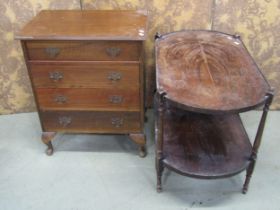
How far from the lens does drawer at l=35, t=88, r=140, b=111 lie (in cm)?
188

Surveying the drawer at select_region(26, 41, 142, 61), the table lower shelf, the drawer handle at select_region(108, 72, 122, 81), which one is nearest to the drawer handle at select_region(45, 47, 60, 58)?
the drawer at select_region(26, 41, 142, 61)

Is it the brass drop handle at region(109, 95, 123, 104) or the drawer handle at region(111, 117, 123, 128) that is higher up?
the brass drop handle at region(109, 95, 123, 104)

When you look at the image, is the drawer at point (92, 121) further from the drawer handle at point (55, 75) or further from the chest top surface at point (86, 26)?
the chest top surface at point (86, 26)

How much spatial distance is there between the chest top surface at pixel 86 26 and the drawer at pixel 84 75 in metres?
0.16

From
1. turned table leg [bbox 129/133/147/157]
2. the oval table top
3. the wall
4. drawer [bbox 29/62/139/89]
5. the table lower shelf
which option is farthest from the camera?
the wall

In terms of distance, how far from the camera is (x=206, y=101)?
4.76 feet

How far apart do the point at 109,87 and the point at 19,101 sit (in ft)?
3.46

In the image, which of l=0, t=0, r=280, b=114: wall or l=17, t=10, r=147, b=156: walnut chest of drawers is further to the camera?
l=0, t=0, r=280, b=114: wall

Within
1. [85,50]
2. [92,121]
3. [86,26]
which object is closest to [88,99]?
[92,121]

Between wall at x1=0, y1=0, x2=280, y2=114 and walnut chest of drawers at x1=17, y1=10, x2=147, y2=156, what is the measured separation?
230 mm

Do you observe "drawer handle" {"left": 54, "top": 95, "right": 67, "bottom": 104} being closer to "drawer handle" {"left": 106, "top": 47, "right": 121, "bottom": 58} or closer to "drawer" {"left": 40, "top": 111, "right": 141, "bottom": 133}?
"drawer" {"left": 40, "top": 111, "right": 141, "bottom": 133}

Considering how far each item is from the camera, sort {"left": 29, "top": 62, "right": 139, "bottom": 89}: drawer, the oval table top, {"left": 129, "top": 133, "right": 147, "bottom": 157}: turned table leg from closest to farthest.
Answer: the oval table top
{"left": 29, "top": 62, "right": 139, "bottom": 89}: drawer
{"left": 129, "top": 133, "right": 147, "bottom": 157}: turned table leg

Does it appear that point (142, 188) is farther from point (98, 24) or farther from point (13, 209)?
point (98, 24)

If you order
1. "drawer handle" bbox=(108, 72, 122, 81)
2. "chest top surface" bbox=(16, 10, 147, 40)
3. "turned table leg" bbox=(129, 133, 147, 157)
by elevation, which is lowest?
"turned table leg" bbox=(129, 133, 147, 157)
